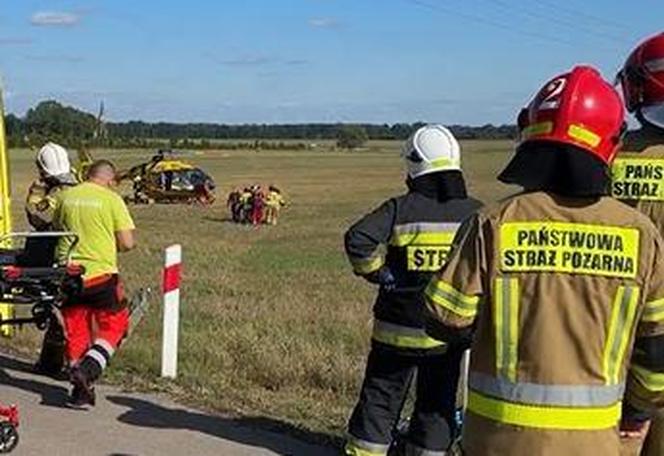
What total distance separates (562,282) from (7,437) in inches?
180

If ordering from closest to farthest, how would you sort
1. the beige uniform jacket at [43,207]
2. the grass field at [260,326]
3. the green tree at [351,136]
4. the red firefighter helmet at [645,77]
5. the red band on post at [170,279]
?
1. the red firefighter helmet at [645,77]
2. the grass field at [260,326]
3. the red band on post at [170,279]
4. the beige uniform jacket at [43,207]
5. the green tree at [351,136]

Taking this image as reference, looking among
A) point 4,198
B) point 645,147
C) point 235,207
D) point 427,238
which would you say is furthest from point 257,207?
point 645,147

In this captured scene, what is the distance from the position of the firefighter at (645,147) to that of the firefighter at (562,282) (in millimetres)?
1059

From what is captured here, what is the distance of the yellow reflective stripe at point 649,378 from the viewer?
11.2 feet

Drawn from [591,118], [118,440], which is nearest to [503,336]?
[591,118]

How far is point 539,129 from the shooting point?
3.32 m

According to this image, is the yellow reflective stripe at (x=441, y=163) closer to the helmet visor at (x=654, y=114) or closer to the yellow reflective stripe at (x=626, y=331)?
the helmet visor at (x=654, y=114)

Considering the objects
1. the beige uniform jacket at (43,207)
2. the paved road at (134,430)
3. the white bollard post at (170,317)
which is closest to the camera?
the paved road at (134,430)

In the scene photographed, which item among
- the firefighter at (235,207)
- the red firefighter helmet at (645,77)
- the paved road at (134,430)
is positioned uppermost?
the red firefighter helmet at (645,77)

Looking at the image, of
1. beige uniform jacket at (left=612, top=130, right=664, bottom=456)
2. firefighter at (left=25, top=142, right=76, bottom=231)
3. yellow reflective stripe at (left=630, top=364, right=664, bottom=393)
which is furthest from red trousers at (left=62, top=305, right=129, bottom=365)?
yellow reflective stripe at (left=630, top=364, right=664, bottom=393)

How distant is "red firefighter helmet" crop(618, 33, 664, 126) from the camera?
4.34 m

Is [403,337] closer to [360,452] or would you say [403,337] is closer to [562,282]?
[360,452]

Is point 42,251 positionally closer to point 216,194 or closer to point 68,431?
point 68,431

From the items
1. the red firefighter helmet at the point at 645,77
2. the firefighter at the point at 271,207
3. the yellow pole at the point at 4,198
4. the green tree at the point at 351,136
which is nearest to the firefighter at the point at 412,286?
the red firefighter helmet at the point at 645,77
